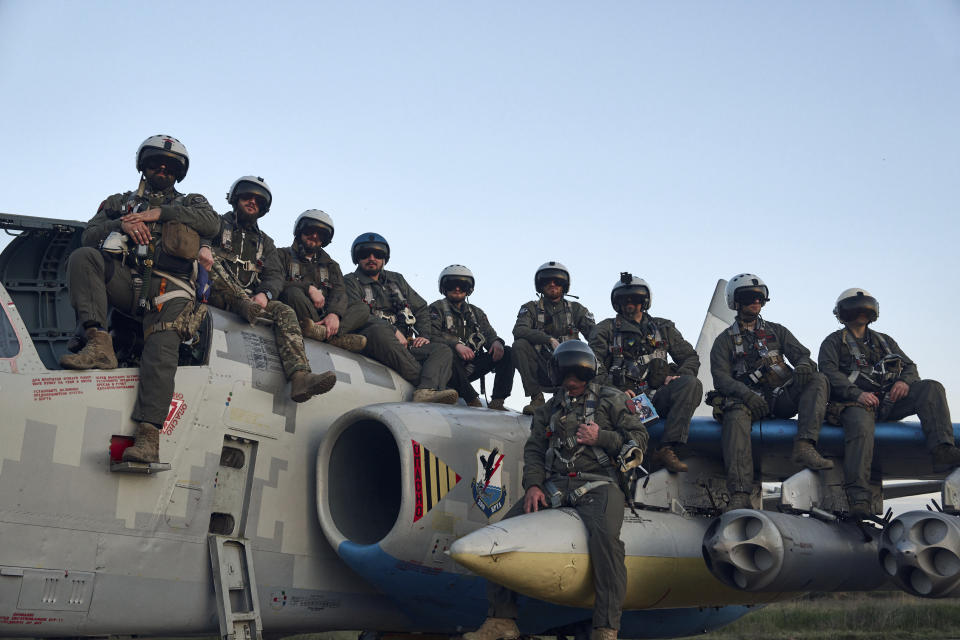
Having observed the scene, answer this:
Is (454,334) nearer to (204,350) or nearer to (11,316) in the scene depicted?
(204,350)

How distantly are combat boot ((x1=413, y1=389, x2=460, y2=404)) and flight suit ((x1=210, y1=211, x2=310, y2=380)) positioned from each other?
1.40 metres

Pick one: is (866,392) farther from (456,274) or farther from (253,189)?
(253,189)

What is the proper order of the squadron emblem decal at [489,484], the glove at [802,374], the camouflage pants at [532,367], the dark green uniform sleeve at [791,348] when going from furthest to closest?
the camouflage pants at [532,367] < the dark green uniform sleeve at [791,348] < the glove at [802,374] < the squadron emblem decal at [489,484]

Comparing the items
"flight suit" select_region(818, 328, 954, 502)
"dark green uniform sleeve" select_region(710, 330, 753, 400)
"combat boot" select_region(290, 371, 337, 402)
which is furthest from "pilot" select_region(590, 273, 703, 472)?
"combat boot" select_region(290, 371, 337, 402)

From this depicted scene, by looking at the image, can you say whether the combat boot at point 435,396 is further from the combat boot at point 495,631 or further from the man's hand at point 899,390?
the man's hand at point 899,390

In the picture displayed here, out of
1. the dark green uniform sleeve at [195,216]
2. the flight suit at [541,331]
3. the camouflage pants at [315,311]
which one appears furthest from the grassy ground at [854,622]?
the dark green uniform sleeve at [195,216]

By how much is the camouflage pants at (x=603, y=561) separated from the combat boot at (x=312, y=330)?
2620mm

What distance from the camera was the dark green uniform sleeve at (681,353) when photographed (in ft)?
29.5

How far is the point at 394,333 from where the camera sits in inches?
328

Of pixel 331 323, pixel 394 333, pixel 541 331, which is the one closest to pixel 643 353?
pixel 541 331

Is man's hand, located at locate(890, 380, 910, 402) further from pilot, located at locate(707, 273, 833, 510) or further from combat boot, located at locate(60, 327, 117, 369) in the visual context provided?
combat boot, located at locate(60, 327, 117, 369)

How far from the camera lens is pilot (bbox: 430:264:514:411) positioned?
9430 millimetres

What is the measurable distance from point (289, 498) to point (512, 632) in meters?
1.99

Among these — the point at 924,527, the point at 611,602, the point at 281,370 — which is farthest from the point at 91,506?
the point at 924,527
